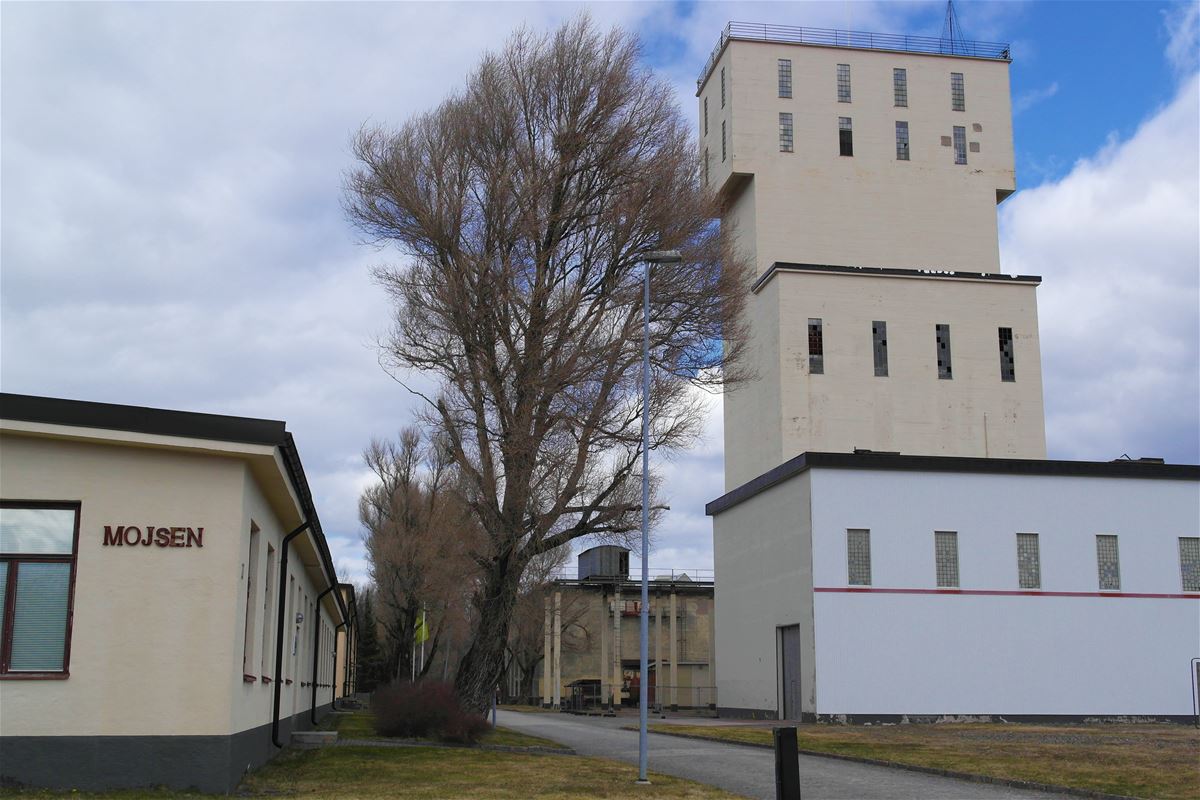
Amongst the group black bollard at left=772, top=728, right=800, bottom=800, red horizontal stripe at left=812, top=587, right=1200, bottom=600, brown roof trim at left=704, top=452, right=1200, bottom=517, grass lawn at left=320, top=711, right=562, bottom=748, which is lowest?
grass lawn at left=320, top=711, right=562, bottom=748

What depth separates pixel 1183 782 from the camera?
616 inches

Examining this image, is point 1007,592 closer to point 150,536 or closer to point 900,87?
point 150,536

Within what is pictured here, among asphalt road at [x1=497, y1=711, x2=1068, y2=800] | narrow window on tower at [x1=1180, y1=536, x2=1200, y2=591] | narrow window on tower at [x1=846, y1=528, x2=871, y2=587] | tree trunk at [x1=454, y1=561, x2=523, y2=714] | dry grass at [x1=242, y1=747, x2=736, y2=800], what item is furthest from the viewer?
narrow window on tower at [x1=1180, y1=536, x2=1200, y2=591]

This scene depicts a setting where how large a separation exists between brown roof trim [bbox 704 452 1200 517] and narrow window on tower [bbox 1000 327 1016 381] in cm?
1285

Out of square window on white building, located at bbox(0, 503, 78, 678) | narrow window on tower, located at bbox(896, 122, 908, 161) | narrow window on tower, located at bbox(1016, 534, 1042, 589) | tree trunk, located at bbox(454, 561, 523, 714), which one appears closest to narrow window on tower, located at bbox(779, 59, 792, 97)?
narrow window on tower, located at bbox(896, 122, 908, 161)

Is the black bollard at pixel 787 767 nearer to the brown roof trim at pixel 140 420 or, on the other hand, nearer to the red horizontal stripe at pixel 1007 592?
the brown roof trim at pixel 140 420

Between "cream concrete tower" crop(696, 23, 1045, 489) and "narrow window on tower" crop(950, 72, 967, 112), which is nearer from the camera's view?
"cream concrete tower" crop(696, 23, 1045, 489)

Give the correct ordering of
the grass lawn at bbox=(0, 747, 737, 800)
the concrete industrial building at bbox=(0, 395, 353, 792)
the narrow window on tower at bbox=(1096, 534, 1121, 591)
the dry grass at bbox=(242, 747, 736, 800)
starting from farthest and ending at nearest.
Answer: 1. the narrow window on tower at bbox=(1096, 534, 1121, 591)
2. the dry grass at bbox=(242, 747, 736, 800)
3. the grass lawn at bbox=(0, 747, 737, 800)
4. the concrete industrial building at bbox=(0, 395, 353, 792)

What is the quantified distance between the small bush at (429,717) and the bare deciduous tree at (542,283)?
0.54 m

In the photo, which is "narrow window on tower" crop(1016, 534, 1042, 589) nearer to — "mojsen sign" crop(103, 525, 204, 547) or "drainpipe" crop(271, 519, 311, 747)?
"drainpipe" crop(271, 519, 311, 747)

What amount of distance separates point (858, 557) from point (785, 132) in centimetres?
2608

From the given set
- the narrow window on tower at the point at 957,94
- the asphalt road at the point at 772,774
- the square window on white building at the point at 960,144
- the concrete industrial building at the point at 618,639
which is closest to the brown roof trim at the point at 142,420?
the asphalt road at the point at 772,774

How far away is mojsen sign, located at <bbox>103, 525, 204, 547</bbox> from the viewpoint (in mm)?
12961

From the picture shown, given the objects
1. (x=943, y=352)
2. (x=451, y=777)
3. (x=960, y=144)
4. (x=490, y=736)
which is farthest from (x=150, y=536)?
(x=960, y=144)
